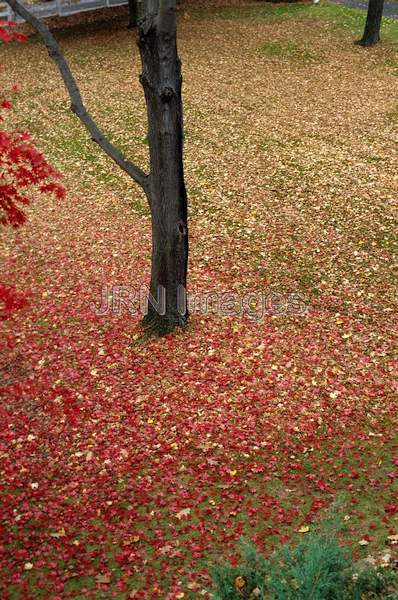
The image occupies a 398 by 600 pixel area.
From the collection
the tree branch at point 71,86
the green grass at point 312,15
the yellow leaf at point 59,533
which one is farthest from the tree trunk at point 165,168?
the green grass at point 312,15

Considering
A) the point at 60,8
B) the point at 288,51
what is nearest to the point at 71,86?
the point at 288,51

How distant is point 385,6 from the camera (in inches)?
1123

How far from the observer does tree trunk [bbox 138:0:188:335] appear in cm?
825

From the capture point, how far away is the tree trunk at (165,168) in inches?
325

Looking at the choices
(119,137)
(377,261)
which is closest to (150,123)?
(377,261)

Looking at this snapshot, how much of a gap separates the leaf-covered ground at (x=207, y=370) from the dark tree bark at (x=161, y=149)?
0.68 metres

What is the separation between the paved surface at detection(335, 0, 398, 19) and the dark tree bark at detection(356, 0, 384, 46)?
14.5ft

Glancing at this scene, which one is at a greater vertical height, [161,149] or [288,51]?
[161,149]

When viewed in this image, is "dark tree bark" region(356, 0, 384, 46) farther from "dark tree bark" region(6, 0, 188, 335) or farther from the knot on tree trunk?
the knot on tree trunk

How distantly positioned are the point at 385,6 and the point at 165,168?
23857 mm

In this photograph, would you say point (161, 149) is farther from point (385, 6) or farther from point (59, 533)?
point (385, 6)

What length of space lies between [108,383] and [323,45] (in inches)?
714

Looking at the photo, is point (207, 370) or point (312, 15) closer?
point (207, 370)

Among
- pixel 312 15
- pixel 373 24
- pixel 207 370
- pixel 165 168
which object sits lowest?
pixel 207 370
